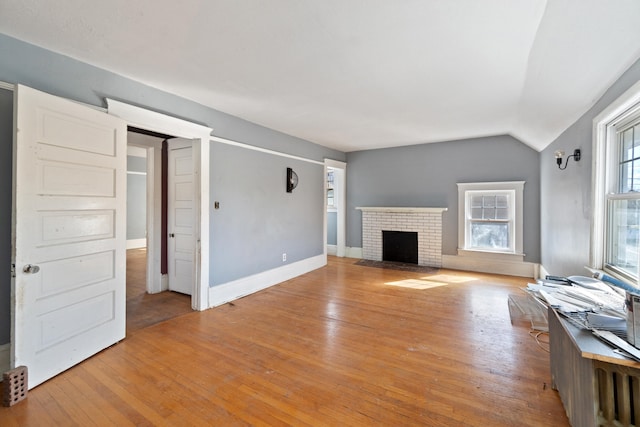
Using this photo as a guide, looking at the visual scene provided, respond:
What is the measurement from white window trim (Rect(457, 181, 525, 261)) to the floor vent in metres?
6.03

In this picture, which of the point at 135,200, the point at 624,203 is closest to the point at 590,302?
the point at 624,203

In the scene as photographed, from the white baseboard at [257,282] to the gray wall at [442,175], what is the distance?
1874mm

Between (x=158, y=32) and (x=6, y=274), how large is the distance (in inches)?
81.9

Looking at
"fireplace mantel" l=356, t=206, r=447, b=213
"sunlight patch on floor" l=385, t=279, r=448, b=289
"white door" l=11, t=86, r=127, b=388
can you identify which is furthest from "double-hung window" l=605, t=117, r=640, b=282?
"white door" l=11, t=86, r=127, b=388

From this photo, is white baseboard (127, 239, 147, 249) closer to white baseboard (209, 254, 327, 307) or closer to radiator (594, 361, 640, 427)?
white baseboard (209, 254, 327, 307)

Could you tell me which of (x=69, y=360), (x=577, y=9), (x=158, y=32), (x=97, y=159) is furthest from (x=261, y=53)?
(x=69, y=360)

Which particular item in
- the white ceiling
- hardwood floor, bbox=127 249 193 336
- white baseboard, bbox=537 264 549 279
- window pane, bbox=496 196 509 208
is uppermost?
the white ceiling

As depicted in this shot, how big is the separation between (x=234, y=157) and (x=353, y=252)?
13.0 ft

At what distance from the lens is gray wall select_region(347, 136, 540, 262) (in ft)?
16.6

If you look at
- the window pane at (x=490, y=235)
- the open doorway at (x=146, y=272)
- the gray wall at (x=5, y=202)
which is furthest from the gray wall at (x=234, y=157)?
the window pane at (x=490, y=235)

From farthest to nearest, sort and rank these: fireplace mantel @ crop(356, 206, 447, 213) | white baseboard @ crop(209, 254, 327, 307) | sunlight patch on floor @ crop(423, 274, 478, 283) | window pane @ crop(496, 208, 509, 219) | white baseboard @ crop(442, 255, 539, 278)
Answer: fireplace mantel @ crop(356, 206, 447, 213) < window pane @ crop(496, 208, 509, 219) < white baseboard @ crop(442, 255, 539, 278) < sunlight patch on floor @ crop(423, 274, 478, 283) < white baseboard @ crop(209, 254, 327, 307)

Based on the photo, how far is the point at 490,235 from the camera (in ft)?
17.8

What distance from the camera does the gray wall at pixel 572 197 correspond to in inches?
97.8

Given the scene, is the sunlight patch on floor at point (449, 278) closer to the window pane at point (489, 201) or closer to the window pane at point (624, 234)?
the window pane at point (489, 201)
